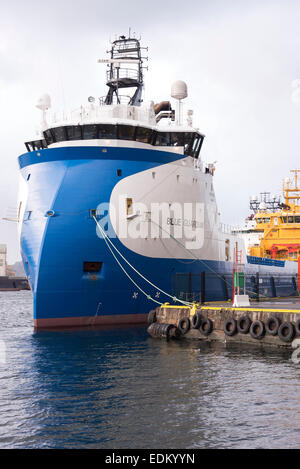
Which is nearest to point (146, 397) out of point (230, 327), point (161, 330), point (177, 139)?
point (230, 327)

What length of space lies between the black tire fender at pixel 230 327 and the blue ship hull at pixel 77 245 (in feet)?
→ 19.8

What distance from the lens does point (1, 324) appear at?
109ft

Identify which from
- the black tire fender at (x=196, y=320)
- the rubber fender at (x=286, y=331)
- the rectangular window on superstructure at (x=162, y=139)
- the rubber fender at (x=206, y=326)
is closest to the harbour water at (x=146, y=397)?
the rubber fender at (x=286, y=331)

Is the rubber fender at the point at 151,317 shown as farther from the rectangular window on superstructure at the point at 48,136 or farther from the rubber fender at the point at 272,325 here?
the rectangular window on superstructure at the point at 48,136

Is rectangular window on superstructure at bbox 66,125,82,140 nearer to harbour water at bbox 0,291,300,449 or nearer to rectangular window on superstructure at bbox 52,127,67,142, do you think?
rectangular window on superstructure at bbox 52,127,67,142

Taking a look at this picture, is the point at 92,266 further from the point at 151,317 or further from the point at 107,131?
the point at 107,131

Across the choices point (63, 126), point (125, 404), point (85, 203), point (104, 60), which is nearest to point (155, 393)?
point (125, 404)

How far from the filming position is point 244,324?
22.3 metres

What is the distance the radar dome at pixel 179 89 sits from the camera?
3325cm

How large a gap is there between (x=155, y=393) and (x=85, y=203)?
13.9 metres

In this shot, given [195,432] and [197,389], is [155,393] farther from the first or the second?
[195,432]

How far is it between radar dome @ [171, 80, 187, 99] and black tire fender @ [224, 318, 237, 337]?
1684 cm

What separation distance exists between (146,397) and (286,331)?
9.01 meters

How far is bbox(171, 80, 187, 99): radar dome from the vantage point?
1309 inches
